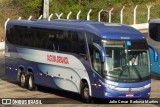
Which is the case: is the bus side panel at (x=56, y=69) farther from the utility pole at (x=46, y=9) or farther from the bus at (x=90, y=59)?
the utility pole at (x=46, y=9)

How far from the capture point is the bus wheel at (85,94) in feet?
61.3

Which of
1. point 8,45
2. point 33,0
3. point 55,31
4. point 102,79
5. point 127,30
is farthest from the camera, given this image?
point 33,0

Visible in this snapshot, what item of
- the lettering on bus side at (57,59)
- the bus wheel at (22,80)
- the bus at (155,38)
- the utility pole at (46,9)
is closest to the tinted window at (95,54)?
the lettering on bus side at (57,59)

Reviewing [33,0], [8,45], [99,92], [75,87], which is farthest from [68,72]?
[33,0]

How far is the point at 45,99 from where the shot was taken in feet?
64.9

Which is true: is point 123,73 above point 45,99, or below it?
above

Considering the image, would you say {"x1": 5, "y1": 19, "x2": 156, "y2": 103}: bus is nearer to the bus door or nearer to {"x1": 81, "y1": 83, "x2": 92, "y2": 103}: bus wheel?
{"x1": 81, "y1": 83, "x2": 92, "y2": 103}: bus wheel

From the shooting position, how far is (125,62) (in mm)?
18234

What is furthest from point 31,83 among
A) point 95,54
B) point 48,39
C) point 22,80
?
point 95,54

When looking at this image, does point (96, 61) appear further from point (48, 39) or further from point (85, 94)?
point (48, 39)

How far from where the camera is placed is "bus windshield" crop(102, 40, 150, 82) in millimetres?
18047

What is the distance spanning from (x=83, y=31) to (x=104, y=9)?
104 feet

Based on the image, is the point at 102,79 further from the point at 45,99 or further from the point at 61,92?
the point at 61,92

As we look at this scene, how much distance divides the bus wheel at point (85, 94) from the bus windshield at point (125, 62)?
4.00 feet
